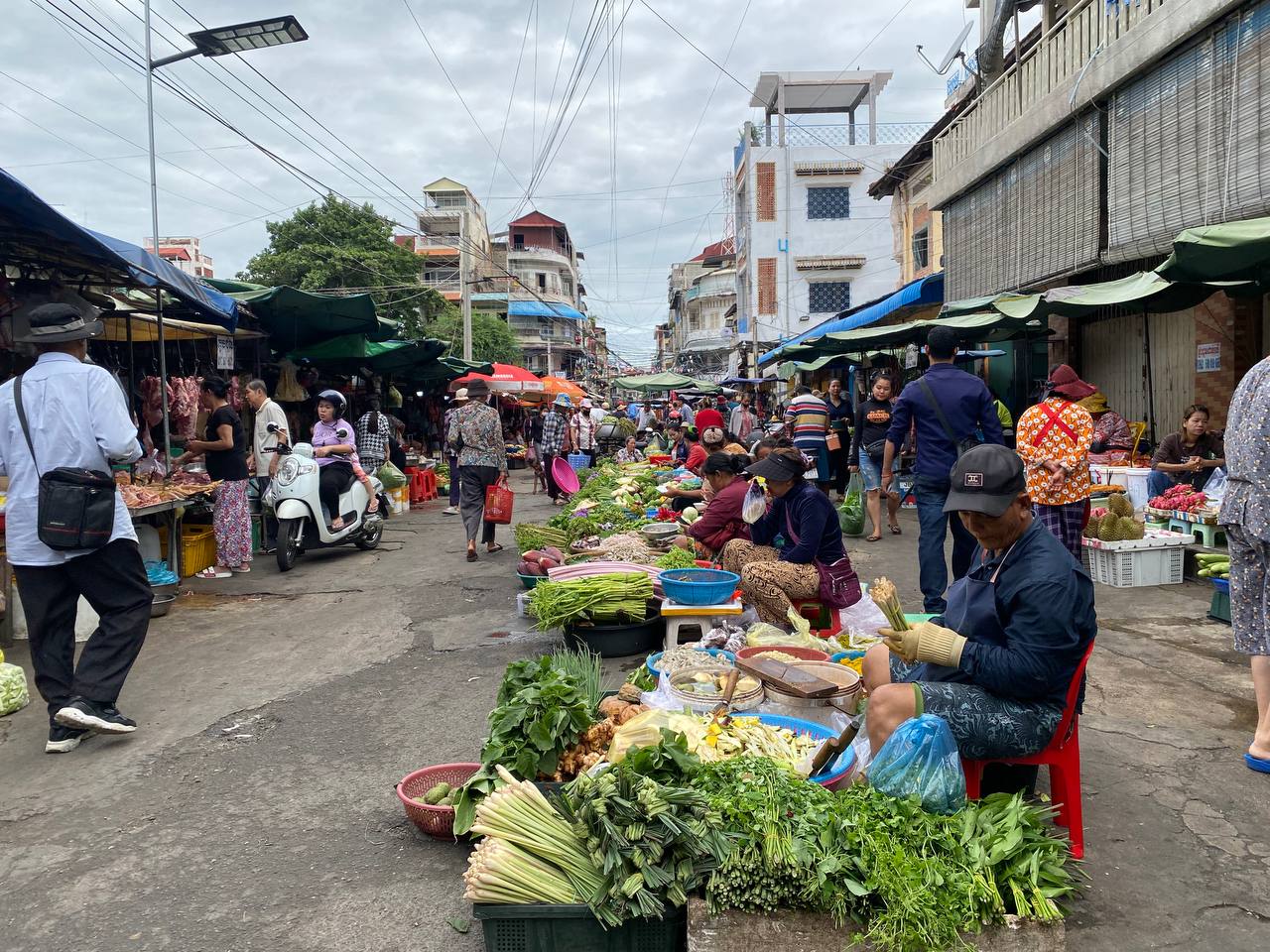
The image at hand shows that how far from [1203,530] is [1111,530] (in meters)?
0.84

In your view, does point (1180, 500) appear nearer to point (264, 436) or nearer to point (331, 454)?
point (331, 454)

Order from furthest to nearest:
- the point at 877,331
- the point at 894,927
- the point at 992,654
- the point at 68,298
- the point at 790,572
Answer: the point at 877,331, the point at 68,298, the point at 790,572, the point at 992,654, the point at 894,927

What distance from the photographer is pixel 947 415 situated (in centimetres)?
609

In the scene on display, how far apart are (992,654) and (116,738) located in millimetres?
4513

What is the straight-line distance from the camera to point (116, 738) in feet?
15.2

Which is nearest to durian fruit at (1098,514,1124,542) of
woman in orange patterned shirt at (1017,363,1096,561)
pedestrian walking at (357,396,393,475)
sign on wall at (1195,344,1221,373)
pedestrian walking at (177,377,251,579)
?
woman in orange patterned shirt at (1017,363,1096,561)

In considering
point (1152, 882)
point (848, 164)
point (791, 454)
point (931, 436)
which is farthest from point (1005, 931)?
point (848, 164)

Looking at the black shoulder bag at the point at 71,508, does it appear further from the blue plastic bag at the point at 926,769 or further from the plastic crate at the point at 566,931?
the blue plastic bag at the point at 926,769

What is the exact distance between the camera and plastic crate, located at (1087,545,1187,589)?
7.60 meters

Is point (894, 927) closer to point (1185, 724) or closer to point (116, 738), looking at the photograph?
point (1185, 724)

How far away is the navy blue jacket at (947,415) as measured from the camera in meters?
6.07

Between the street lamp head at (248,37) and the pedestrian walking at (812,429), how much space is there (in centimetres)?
843

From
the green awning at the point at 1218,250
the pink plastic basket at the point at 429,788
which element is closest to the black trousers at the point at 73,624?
the pink plastic basket at the point at 429,788

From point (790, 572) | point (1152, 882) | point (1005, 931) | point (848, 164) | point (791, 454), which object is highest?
point (848, 164)
